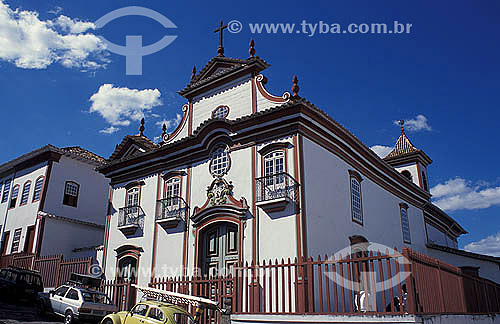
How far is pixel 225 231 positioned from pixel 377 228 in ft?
25.9

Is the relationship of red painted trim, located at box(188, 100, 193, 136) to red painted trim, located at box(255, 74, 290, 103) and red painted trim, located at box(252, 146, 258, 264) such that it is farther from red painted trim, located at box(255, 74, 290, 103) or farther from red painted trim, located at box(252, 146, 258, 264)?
red painted trim, located at box(252, 146, 258, 264)

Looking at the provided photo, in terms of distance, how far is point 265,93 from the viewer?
1780 centimetres

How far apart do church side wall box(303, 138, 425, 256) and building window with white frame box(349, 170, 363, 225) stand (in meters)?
0.27

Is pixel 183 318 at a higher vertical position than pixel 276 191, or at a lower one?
lower

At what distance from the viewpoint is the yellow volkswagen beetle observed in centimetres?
1177

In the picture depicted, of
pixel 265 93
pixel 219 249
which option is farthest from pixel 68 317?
pixel 265 93

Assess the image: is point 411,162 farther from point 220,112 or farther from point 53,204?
point 53,204

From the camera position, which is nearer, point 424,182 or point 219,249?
point 219,249

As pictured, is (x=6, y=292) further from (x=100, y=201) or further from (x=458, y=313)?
(x=458, y=313)

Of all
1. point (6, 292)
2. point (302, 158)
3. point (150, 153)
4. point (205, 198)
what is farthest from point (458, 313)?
point (6, 292)

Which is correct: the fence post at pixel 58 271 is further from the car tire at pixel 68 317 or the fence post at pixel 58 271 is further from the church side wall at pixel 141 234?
the car tire at pixel 68 317

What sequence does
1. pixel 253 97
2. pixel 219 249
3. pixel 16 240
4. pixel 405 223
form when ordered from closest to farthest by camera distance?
pixel 219 249 → pixel 253 97 → pixel 405 223 → pixel 16 240

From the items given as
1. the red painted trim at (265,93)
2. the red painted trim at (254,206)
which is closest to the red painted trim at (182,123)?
the red painted trim at (265,93)

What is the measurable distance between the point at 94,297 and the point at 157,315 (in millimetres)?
4470
